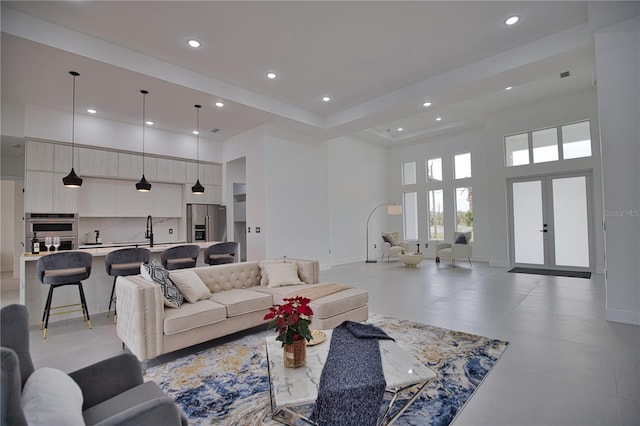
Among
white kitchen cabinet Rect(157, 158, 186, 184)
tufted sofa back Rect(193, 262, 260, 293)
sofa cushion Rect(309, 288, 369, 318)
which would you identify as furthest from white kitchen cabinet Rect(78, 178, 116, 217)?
sofa cushion Rect(309, 288, 369, 318)

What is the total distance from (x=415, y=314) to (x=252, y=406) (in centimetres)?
263

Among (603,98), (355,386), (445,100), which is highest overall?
(445,100)

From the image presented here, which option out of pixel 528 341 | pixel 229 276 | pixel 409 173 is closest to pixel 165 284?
pixel 229 276

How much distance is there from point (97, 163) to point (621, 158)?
333 inches

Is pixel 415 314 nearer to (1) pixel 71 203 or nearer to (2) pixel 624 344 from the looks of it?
(2) pixel 624 344

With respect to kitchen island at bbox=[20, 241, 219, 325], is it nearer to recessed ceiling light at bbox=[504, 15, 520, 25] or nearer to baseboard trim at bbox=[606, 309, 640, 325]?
recessed ceiling light at bbox=[504, 15, 520, 25]

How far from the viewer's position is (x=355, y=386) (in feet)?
5.74

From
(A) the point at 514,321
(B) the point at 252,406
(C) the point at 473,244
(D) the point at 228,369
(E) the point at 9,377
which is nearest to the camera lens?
(E) the point at 9,377

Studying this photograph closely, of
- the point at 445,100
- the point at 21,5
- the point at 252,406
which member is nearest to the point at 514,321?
the point at 252,406

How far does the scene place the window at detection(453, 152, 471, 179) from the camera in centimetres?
938

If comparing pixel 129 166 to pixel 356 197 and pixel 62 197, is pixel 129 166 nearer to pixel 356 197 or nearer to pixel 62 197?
pixel 62 197

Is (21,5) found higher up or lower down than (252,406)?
higher up

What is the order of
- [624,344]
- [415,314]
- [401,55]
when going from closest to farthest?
[624,344]
[415,314]
[401,55]

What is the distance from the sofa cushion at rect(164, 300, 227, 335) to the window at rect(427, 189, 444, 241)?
8341 millimetres
